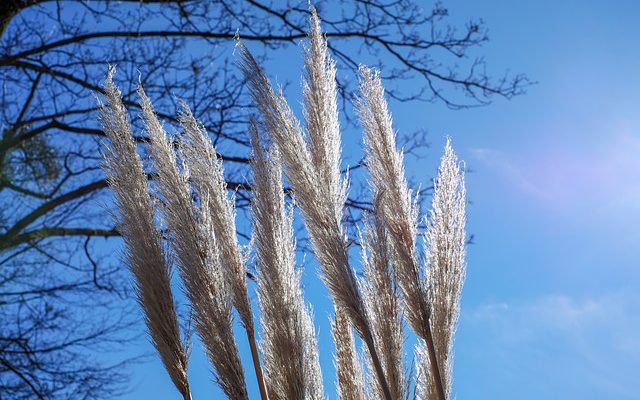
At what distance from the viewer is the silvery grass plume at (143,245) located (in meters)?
1.43

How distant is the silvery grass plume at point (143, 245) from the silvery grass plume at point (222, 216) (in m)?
0.13

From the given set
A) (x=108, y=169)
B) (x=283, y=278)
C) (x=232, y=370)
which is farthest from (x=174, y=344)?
(x=108, y=169)

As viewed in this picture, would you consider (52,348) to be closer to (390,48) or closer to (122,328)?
(122,328)

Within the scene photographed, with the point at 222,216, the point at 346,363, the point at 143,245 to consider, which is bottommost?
the point at 346,363

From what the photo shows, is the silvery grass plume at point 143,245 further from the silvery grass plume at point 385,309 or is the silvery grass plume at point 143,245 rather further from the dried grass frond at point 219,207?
the silvery grass plume at point 385,309

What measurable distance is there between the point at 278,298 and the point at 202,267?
0.55ft

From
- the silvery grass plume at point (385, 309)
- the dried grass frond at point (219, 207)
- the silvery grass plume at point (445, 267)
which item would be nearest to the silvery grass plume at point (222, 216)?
the dried grass frond at point (219, 207)

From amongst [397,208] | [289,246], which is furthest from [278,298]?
[397,208]

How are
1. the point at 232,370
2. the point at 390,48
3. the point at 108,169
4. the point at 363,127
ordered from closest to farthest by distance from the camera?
the point at 232,370
the point at 108,169
the point at 363,127
the point at 390,48

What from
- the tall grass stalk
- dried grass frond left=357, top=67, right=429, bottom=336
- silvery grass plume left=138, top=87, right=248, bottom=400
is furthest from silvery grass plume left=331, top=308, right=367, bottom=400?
silvery grass plume left=138, top=87, right=248, bottom=400

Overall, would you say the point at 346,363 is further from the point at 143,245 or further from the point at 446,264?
the point at 143,245

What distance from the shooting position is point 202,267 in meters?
1.44

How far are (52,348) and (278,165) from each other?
294 centimetres

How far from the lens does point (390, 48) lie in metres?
4.23
